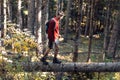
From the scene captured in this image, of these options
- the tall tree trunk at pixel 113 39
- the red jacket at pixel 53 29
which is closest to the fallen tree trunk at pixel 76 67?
the red jacket at pixel 53 29

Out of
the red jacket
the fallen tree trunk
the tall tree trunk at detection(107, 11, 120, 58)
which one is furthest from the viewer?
the tall tree trunk at detection(107, 11, 120, 58)

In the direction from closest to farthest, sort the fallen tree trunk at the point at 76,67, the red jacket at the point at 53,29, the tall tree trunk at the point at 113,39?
the red jacket at the point at 53,29 < the fallen tree trunk at the point at 76,67 < the tall tree trunk at the point at 113,39

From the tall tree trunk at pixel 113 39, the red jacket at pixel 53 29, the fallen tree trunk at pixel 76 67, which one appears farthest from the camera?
the tall tree trunk at pixel 113 39

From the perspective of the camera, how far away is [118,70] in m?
13.0

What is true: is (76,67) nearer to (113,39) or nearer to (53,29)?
(53,29)

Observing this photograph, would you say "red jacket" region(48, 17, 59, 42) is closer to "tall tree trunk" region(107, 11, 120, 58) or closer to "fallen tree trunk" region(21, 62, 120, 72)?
"fallen tree trunk" region(21, 62, 120, 72)

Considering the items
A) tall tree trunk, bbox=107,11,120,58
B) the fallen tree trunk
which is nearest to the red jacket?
the fallen tree trunk

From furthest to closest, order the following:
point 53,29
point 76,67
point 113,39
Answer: point 113,39
point 76,67
point 53,29

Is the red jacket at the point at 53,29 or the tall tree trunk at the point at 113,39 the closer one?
the red jacket at the point at 53,29

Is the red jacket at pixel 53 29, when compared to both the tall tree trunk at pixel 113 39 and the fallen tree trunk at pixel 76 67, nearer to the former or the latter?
the fallen tree trunk at pixel 76 67

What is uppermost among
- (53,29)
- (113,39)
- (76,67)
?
(53,29)

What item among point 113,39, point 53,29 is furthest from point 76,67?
point 113,39

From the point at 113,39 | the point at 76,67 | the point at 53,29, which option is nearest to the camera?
the point at 53,29

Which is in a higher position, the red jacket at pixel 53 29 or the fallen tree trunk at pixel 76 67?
the red jacket at pixel 53 29
